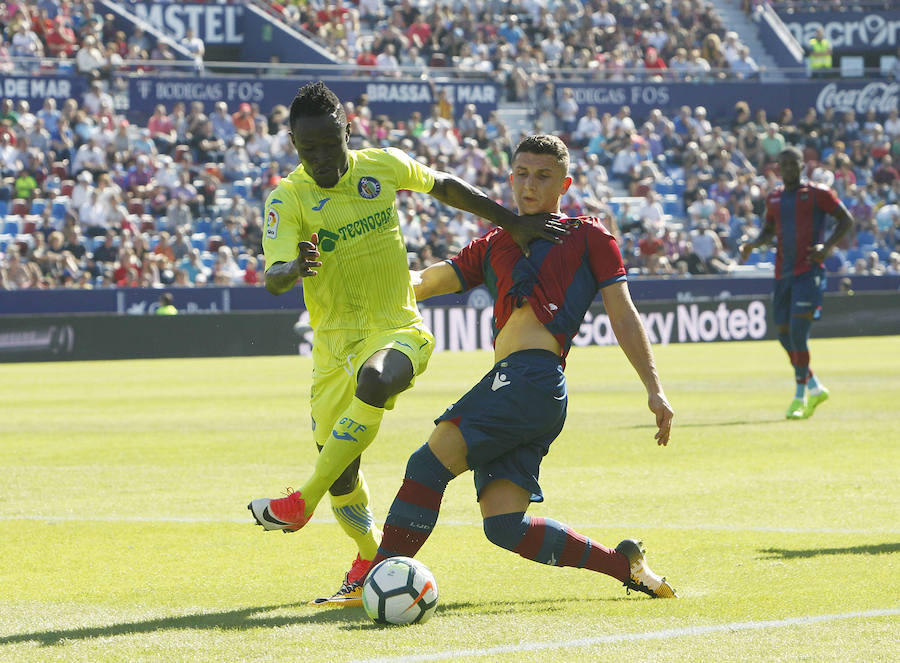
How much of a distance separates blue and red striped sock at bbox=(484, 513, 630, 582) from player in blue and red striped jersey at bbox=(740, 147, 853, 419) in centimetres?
927

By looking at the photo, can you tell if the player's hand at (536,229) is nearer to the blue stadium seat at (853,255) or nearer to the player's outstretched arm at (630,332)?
the player's outstretched arm at (630,332)

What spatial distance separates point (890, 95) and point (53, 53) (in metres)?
23.7

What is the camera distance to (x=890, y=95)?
140 feet

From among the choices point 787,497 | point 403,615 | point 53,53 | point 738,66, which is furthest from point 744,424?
point 738,66

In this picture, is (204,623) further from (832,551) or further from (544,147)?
(832,551)

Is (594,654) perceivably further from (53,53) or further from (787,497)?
(53,53)

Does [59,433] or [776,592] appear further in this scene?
[59,433]

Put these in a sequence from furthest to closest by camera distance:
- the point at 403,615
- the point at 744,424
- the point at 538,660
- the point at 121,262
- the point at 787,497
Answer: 1. the point at 121,262
2. the point at 744,424
3. the point at 787,497
4. the point at 403,615
5. the point at 538,660

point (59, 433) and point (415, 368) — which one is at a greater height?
point (415, 368)

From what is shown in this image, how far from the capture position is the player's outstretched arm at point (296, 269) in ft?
20.0

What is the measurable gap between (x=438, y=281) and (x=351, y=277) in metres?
0.42

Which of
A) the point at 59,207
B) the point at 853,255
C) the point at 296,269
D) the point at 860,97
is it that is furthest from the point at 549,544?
the point at 860,97

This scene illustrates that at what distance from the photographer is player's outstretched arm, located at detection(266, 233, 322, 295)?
6109 mm

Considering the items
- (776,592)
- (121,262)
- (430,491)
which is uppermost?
(430,491)
